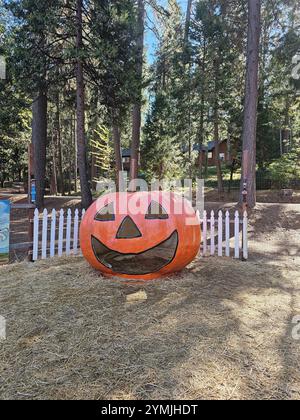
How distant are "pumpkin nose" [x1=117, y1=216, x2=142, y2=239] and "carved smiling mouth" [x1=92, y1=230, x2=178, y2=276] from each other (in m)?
0.27

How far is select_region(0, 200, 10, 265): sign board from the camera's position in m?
6.09

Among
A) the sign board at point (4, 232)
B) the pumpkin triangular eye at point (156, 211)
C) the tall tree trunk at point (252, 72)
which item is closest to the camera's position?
the pumpkin triangular eye at point (156, 211)

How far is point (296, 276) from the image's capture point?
609 cm

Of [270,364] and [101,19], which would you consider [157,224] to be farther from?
[101,19]

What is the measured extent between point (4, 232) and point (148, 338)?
368 centimetres

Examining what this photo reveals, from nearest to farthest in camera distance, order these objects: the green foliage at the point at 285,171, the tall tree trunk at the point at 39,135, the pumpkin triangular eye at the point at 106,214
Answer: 1. the pumpkin triangular eye at the point at 106,214
2. the tall tree trunk at the point at 39,135
3. the green foliage at the point at 285,171

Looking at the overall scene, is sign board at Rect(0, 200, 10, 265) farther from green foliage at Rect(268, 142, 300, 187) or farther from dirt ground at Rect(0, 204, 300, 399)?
green foliage at Rect(268, 142, 300, 187)

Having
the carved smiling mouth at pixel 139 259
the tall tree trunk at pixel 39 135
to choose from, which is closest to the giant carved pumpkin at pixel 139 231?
the carved smiling mouth at pixel 139 259

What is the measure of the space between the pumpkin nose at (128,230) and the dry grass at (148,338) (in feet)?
2.16

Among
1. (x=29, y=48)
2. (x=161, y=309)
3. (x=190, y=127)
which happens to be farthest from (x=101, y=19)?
(x=190, y=127)

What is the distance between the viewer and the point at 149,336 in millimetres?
3562

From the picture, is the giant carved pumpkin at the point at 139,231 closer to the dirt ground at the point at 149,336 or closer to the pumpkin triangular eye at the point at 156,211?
the pumpkin triangular eye at the point at 156,211

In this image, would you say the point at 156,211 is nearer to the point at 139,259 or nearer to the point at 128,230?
the point at 128,230

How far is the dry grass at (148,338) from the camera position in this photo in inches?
110
